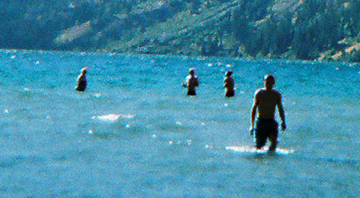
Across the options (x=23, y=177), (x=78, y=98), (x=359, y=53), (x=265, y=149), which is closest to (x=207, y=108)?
(x=78, y=98)

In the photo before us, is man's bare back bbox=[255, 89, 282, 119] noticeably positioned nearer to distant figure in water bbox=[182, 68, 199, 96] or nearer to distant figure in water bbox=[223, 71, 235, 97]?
distant figure in water bbox=[223, 71, 235, 97]

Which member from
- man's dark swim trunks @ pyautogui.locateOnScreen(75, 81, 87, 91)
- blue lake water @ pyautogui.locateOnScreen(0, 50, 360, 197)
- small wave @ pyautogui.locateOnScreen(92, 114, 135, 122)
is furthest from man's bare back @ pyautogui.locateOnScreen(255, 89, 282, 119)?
man's dark swim trunks @ pyautogui.locateOnScreen(75, 81, 87, 91)

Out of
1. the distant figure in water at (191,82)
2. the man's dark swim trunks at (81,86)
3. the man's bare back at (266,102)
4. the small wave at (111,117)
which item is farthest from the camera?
the man's dark swim trunks at (81,86)

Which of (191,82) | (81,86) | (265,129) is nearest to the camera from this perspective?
(265,129)

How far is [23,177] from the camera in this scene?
12375mm

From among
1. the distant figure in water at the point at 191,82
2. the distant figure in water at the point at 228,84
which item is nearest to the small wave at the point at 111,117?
the distant figure in water at the point at 191,82

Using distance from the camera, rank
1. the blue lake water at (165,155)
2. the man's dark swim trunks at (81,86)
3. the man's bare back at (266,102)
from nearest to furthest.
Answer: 1. the blue lake water at (165,155)
2. the man's bare back at (266,102)
3. the man's dark swim trunks at (81,86)

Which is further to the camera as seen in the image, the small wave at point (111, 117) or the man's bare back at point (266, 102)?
the small wave at point (111, 117)

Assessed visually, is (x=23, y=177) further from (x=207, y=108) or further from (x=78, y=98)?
(x=78, y=98)

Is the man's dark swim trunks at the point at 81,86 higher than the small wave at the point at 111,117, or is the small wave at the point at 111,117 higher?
the man's dark swim trunks at the point at 81,86

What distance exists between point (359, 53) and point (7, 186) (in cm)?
18929

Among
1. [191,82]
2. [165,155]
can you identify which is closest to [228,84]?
[191,82]

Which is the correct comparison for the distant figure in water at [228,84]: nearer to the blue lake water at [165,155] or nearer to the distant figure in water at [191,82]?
the distant figure in water at [191,82]

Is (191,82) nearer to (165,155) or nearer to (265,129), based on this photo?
(165,155)
